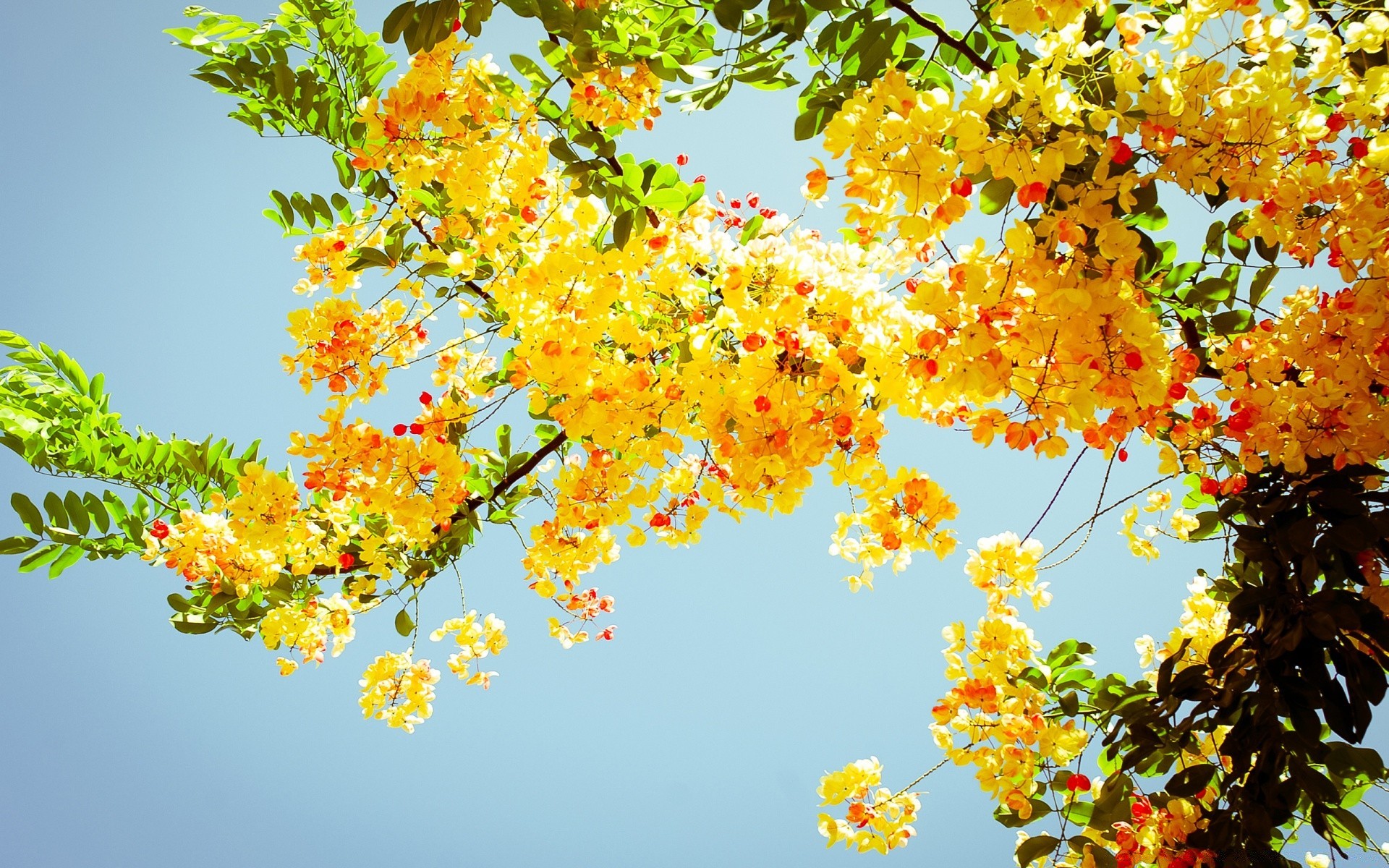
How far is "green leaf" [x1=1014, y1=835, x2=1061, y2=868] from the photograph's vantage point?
4.99 feet

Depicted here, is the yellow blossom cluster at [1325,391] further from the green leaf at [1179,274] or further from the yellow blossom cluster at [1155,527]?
the yellow blossom cluster at [1155,527]

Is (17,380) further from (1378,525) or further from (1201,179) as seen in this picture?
(1378,525)

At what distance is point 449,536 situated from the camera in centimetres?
184

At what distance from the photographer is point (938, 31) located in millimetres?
1230

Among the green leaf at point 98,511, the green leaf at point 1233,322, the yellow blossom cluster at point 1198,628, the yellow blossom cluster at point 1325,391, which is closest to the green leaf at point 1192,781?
the yellow blossom cluster at point 1198,628

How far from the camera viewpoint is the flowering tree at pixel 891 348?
1124 mm

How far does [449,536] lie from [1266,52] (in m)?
1.63

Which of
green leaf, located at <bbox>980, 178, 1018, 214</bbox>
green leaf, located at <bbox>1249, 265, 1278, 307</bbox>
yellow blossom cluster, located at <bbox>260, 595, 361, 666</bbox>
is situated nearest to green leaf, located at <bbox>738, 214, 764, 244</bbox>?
green leaf, located at <bbox>980, 178, 1018, 214</bbox>

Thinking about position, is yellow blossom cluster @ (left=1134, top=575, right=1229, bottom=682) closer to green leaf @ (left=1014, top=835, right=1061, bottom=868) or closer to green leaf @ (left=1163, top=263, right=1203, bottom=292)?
green leaf @ (left=1014, top=835, right=1061, bottom=868)

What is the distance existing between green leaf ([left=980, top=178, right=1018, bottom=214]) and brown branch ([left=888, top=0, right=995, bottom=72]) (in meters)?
0.25

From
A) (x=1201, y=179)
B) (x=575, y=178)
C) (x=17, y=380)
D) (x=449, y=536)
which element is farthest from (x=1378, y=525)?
(x=17, y=380)

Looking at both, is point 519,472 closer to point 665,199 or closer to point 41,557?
point 665,199

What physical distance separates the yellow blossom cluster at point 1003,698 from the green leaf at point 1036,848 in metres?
0.05

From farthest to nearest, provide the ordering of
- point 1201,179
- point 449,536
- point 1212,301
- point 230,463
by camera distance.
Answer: point 230,463 → point 449,536 → point 1212,301 → point 1201,179
